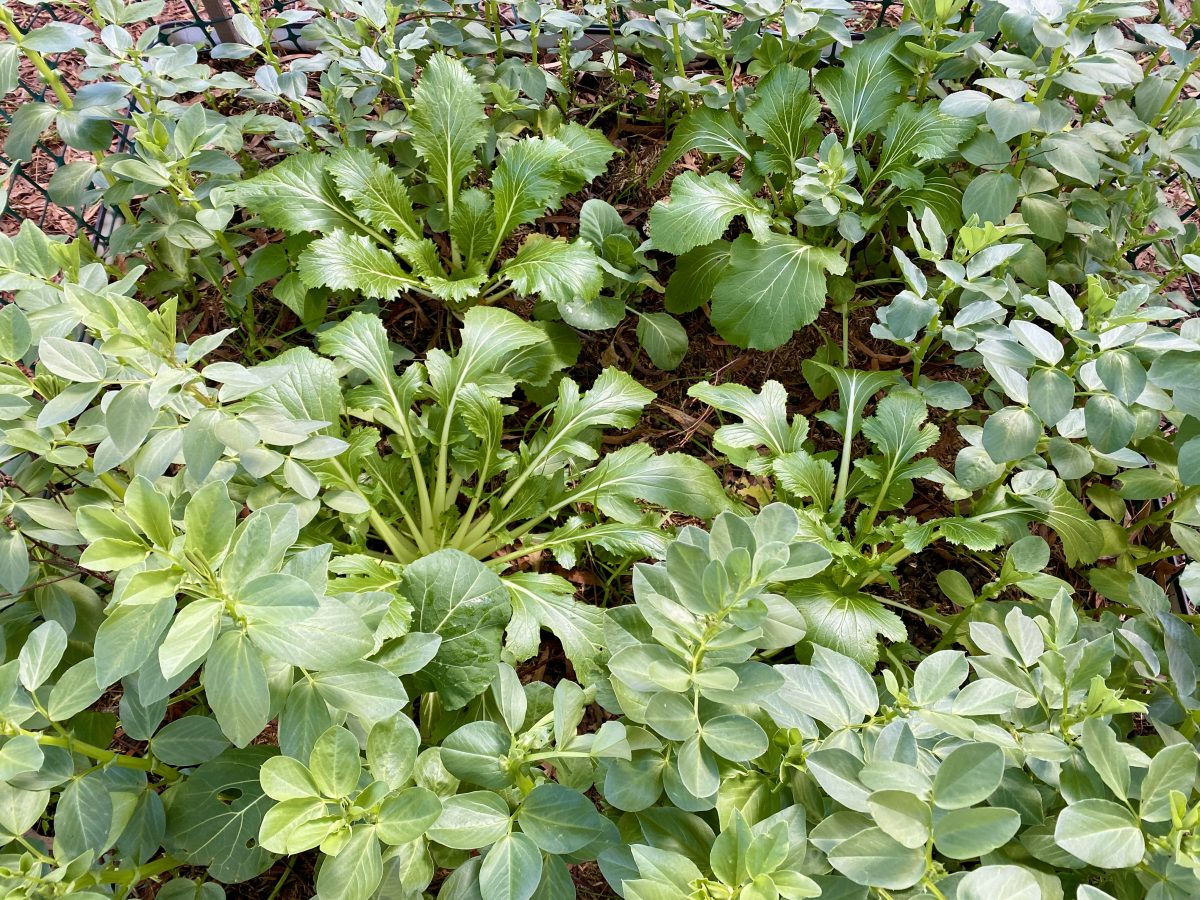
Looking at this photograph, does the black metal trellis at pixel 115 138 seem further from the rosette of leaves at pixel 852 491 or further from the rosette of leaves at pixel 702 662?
the rosette of leaves at pixel 702 662

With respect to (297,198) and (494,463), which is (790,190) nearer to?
(494,463)

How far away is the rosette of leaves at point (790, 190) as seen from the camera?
2.10m

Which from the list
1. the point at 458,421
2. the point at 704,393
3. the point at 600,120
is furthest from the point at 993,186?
the point at 458,421

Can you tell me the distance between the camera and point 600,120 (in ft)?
8.89

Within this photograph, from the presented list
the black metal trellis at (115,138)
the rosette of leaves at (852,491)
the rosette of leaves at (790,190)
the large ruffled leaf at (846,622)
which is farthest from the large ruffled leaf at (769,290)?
the black metal trellis at (115,138)

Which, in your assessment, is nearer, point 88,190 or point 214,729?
point 214,729

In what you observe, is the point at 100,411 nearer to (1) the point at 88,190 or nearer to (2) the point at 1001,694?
(1) the point at 88,190

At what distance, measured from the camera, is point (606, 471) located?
79.7 inches

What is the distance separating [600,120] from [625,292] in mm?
751

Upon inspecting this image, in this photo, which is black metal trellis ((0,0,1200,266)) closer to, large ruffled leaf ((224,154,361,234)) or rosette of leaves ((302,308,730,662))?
large ruffled leaf ((224,154,361,234))

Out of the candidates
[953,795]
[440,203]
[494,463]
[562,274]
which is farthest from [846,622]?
[440,203]

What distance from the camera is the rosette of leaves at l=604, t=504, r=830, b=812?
105 cm

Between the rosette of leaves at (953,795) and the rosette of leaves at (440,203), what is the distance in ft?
4.10

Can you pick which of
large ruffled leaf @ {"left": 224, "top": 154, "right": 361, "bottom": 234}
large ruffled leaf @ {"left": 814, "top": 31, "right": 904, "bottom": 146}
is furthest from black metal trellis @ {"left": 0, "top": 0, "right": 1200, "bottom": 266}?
large ruffled leaf @ {"left": 224, "top": 154, "right": 361, "bottom": 234}
